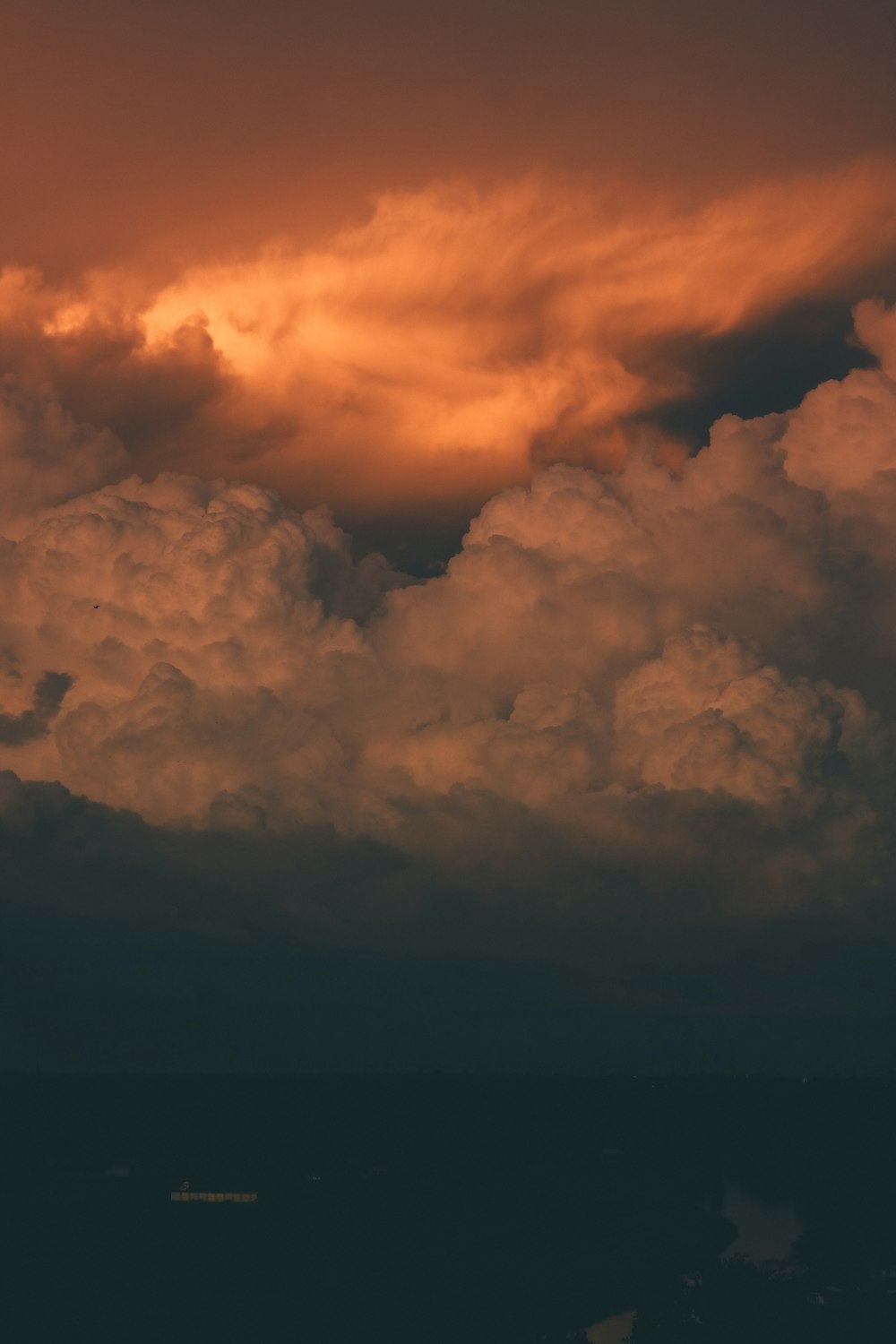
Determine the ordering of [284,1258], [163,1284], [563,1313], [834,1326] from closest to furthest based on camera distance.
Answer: [834,1326]
[563,1313]
[163,1284]
[284,1258]

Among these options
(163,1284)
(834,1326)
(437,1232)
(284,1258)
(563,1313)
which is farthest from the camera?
(437,1232)

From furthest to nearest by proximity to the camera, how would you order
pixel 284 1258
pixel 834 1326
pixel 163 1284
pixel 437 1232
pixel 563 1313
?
pixel 437 1232 < pixel 284 1258 < pixel 163 1284 < pixel 563 1313 < pixel 834 1326

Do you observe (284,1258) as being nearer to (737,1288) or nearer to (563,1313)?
(563,1313)

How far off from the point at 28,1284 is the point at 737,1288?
69323mm

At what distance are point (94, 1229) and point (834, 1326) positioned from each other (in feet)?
318

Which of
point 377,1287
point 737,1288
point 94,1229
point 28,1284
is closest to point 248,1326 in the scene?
point 377,1287

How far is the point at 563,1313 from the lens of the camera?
478ft

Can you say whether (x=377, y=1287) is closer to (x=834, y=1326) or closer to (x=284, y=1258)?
(x=284, y=1258)

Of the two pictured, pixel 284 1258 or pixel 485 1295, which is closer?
pixel 485 1295

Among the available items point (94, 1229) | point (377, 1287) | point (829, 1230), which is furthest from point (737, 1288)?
point (94, 1229)

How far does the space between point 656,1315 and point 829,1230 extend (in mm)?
62840

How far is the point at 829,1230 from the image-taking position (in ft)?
644

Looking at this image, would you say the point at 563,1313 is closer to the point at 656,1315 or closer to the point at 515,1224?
the point at 656,1315

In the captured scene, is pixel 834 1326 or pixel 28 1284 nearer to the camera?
pixel 834 1326
